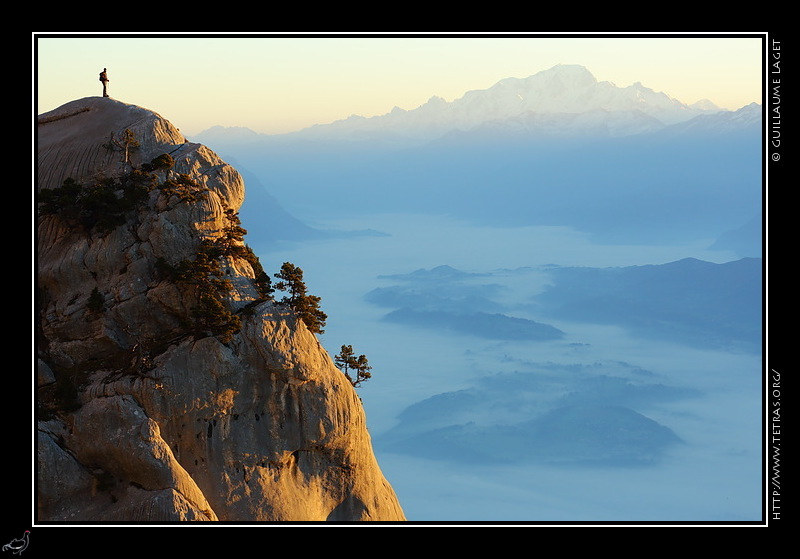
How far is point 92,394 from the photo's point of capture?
36906 mm

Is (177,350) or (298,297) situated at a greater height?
(298,297)

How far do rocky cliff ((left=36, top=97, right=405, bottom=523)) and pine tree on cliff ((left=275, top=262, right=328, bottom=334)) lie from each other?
412 mm

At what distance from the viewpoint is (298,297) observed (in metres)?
40.7

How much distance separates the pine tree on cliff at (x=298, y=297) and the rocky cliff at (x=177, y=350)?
1.35ft

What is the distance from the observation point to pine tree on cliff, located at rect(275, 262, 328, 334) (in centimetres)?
4066

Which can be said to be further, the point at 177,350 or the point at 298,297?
the point at 298,297

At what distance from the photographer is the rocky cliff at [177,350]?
36.8 meters

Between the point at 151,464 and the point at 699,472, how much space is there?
551 ft

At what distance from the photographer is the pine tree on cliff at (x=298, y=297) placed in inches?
1601

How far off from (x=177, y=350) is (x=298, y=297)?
5361 millimetres

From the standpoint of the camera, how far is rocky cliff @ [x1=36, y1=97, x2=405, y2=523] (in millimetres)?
36781

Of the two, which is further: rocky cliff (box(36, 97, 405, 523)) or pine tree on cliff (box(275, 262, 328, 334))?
pine tree on cliff (box(275, 262, 328, 334))

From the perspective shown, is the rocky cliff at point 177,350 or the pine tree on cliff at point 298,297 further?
the pine tree on cliff at point 298,297
